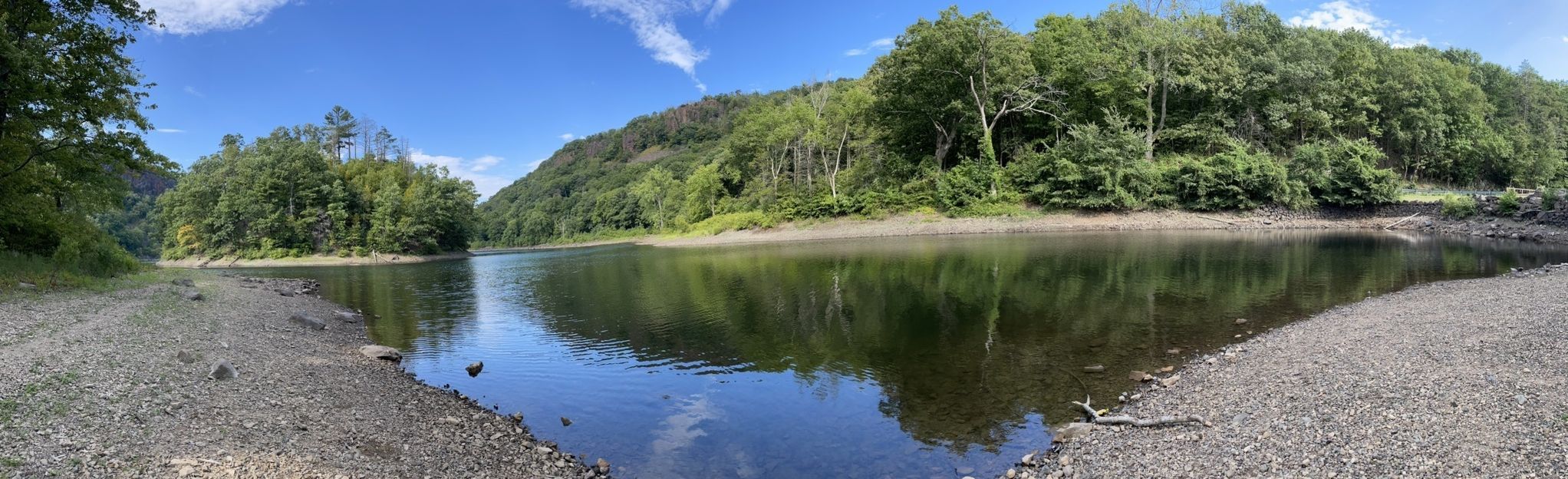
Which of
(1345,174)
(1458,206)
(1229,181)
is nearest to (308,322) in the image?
(1229,181)

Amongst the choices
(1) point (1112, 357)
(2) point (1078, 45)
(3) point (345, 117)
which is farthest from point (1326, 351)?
(3) point (345, 117)

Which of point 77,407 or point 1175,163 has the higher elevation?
point 1175,163

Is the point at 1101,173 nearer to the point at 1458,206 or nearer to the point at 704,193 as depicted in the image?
the point at 1458,206

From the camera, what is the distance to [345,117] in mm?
85625

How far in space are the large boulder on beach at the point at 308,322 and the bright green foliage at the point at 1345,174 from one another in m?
59.0

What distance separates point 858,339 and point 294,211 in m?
75.0

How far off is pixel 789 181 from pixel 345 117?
5993 cm

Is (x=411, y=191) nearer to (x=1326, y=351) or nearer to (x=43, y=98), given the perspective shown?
(x=43, y=98)

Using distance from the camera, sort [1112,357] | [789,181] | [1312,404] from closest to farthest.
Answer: [1312,404] → [1112,357] → [789,181]

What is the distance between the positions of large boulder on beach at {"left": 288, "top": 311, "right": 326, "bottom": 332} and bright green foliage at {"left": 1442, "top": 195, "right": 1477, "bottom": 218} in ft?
192

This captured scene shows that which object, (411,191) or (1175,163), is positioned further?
(411,191)

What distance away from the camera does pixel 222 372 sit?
939 centimetres

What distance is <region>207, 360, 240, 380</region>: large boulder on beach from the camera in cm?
931

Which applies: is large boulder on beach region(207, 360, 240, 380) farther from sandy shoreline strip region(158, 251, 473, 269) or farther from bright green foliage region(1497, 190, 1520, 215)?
sandy shoreline strip region(158, 251, 473, 269)
